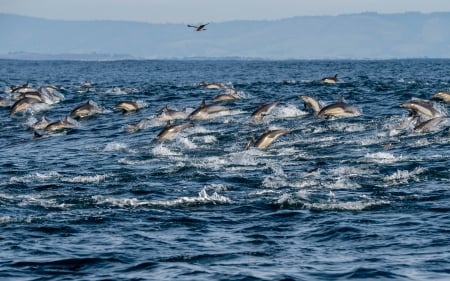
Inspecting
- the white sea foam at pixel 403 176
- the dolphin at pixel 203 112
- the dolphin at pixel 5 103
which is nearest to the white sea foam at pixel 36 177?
the white sea foam at pixel 403 176

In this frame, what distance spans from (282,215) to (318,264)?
365 centimetres

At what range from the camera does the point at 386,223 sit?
17.6 meters

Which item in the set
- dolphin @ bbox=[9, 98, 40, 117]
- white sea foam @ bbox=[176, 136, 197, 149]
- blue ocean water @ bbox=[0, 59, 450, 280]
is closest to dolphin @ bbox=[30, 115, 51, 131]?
blue ocean water @ bbox=[0, 59, 450, 280]

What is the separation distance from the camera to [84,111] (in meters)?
41.7

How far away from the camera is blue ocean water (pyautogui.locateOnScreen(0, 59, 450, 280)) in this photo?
49.5ft

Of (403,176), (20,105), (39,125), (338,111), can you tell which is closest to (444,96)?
(338,111)

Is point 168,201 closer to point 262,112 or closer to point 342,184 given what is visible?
point 342,184

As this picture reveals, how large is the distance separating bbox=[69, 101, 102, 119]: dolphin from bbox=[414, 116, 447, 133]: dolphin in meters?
16.2

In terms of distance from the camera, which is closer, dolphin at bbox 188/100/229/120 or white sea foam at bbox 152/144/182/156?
white sea foam at bbox 152/144/182/156

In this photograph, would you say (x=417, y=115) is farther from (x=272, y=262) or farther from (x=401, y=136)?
(x=272, y=262)

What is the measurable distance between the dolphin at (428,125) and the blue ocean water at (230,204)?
0.28m

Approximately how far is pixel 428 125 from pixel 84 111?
16.7 meters

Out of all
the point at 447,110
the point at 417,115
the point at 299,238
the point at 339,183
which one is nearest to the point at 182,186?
the point at 339,183

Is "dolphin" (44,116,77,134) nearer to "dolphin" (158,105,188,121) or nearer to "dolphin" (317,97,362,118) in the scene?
"dolphin" (158,105,188,121)
